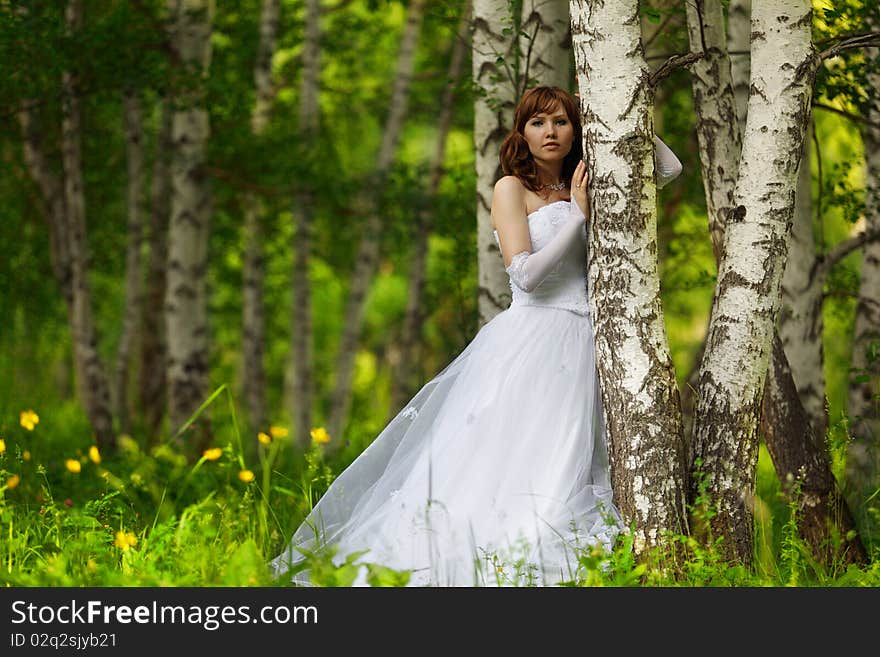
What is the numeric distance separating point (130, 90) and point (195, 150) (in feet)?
2.59

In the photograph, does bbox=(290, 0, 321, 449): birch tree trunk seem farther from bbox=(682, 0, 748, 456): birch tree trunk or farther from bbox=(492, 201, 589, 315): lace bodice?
bbox=(682, 0, 748, 456): birch tree trunk

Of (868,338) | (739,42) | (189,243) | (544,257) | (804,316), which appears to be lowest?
(868,338)

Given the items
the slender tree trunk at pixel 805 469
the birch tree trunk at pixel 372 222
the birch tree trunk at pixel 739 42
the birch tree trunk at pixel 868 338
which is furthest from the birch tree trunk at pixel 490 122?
the birch tree trunk at pixel 372 222

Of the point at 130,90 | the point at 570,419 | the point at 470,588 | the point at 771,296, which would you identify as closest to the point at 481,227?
the point at 570,419

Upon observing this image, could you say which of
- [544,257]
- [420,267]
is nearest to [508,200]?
[544,257]

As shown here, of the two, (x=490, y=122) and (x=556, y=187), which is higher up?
(x=490, y=122)

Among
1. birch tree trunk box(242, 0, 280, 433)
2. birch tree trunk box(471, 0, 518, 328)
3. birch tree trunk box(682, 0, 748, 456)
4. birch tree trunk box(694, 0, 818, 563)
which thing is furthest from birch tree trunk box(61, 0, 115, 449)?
birch tree trunk box(694, 0, 818, 563)

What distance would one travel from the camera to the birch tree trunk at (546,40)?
6109 mm

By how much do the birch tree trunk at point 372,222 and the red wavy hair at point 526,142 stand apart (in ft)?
20.5

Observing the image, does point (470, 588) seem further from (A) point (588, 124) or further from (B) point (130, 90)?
(B) point (130, 90)

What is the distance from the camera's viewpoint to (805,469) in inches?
192

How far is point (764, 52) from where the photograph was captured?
4406 mm

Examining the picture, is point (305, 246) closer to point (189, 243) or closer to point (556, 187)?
point (189, 243)

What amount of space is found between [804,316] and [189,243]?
5.12m
